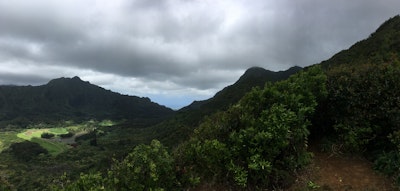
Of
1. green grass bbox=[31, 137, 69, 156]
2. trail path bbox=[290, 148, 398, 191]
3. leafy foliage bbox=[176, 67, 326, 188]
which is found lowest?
green grass bbox=[31, 137, 69, 156]

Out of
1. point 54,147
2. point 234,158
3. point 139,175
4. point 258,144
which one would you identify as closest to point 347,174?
point 258,144

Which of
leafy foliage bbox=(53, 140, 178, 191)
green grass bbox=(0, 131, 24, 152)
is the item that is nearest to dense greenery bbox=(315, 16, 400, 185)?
leafy foliage bbox=(53, 140, 178, 191)

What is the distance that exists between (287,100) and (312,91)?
3.15 ft

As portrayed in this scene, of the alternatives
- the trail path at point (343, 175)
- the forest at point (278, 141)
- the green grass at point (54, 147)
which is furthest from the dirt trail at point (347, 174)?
the green grass at point (54, 147)

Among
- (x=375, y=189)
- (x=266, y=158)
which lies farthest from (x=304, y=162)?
(x=375, y=189)

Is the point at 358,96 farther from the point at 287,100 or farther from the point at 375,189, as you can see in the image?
the point at 375,189

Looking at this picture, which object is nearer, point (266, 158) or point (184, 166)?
point (266, 158)

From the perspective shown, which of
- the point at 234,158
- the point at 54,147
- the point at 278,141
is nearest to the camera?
the point at 278,141

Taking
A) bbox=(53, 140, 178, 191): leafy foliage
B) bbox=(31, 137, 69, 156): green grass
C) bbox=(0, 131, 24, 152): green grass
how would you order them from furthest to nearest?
1. bbox=(0, 131, 24, 152): green grass
2. bbox=(31, 137, 69, 156): green grass
3. bbox=(53, 140, 178, 191): leafy foliage

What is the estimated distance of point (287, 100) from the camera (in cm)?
714

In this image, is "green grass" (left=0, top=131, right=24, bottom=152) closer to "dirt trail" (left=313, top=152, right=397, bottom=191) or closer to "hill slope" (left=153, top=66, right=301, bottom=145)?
"hill slope" (left=153, top=66, right=301, bottom=145)

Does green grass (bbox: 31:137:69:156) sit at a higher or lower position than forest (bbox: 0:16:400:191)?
lower

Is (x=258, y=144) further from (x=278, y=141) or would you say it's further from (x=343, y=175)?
(x=343, y=175)

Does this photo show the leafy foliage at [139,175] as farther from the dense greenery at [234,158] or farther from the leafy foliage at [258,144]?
the leafy foliage at [258,144]
